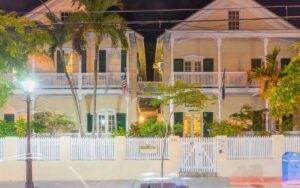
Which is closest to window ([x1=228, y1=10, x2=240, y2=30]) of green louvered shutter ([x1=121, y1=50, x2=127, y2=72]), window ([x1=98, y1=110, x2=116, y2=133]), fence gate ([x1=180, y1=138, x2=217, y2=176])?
green louvered shutter ([x1=121, y1=50, x2=127, y2=72])

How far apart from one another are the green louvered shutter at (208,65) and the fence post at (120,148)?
1100 centimetres

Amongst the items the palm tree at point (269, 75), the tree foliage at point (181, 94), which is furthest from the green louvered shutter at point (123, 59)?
the palm tree at point (269, 75)

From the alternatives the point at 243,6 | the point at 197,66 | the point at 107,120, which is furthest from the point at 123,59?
the point at 243,6

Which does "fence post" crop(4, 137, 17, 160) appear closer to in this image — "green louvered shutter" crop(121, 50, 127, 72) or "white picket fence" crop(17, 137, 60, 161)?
"white picket fence" crop(17, 137, 60, 161)

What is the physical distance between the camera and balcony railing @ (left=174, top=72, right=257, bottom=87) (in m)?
29.9

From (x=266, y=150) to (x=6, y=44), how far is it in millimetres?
10719

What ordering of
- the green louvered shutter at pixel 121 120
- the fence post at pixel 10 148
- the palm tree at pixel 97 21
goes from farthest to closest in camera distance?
the green louvered shutter at pixel 121 120 < the palm tree at pixel 97 21 < the fence post at pixel 10 148

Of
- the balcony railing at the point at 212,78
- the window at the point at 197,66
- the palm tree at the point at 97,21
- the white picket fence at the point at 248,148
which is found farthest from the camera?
the window at the point at 197,66

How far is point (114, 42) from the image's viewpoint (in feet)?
84.8

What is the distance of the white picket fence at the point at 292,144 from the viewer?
2222 centimetres

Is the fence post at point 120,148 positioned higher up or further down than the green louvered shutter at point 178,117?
further down

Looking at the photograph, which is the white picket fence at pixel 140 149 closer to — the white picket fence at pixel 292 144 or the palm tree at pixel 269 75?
the white picket fence at pixel 292 144

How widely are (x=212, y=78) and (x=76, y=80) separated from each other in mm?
7206

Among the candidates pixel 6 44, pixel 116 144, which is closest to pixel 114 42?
pixel 116 144
